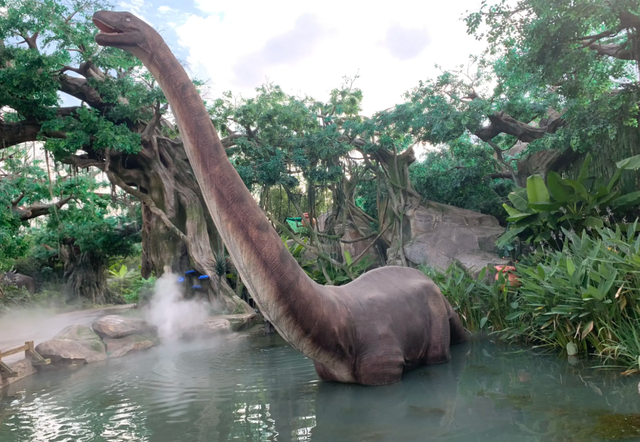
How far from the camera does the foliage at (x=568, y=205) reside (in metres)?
6.41

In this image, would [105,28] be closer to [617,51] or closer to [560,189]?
[560,189]

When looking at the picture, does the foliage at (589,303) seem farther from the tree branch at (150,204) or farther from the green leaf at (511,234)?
the tree branch at (150,204)

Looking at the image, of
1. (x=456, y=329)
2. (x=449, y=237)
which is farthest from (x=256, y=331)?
(x=449, y=237)

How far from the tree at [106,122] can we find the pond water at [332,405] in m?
5.09

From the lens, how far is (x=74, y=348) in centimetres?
626

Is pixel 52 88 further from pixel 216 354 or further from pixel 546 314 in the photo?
pixel 546 314

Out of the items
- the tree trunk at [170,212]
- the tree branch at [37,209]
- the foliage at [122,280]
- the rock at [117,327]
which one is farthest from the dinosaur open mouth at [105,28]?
the foliage at [122,280]

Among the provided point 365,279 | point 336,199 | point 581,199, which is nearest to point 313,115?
point 336,199

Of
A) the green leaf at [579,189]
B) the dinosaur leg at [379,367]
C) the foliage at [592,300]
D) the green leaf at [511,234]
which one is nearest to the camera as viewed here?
the dinosaur leg at [379,367]

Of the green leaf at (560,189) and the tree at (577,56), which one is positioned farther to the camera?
the green leaf at (560,189)

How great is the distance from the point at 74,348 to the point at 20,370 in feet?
2.70

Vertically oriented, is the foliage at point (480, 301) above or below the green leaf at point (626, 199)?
below

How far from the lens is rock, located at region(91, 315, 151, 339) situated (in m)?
7.20

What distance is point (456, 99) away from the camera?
920 centimetres
